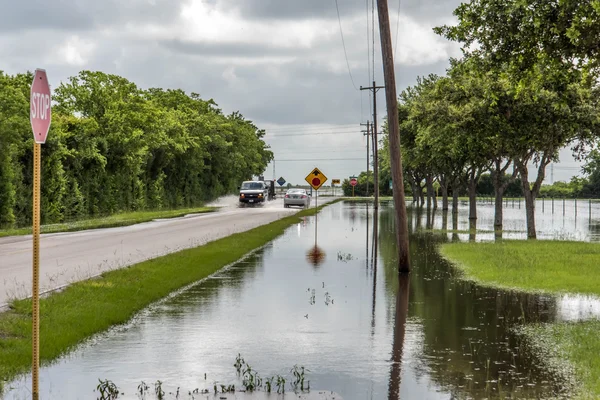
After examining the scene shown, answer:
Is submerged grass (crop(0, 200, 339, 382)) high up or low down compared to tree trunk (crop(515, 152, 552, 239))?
down

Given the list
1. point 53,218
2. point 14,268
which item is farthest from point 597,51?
point 53,218

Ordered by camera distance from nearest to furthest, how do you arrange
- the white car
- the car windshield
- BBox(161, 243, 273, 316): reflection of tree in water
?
BBox(161, 243, 273, 316): reflection of tree in water → the white car → the car windshield

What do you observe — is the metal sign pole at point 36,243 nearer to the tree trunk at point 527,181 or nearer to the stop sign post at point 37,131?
the stop sign post at point 37,131

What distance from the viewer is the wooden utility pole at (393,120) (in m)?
18.9

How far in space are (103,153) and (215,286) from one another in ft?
105

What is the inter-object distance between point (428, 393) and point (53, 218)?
111 feet

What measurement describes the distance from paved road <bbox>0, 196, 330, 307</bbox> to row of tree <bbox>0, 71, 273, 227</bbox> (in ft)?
14.2

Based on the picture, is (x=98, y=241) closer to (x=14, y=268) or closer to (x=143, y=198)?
(x=14, y=268)

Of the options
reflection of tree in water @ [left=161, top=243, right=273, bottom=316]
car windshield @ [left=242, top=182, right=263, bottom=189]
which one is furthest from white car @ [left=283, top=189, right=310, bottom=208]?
reflection of tree in water @ [left=161, top=243, right=273, bottom=316]

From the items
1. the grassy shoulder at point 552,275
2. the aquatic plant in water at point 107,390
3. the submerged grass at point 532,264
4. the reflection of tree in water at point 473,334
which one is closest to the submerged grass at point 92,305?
the aquatic plant in water at point 107,390

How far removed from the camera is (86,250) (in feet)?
79.1

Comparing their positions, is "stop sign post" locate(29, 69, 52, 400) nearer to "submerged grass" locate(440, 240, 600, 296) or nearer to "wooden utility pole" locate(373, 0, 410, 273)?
"submerged grass" locate(440, 240, 600, 296)

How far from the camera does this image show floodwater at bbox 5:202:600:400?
849 cm

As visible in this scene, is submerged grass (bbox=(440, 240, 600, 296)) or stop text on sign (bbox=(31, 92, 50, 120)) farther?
submerged grass (bbox=(440, 240, 600, 296))
